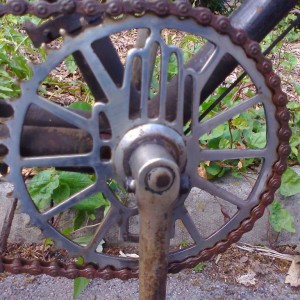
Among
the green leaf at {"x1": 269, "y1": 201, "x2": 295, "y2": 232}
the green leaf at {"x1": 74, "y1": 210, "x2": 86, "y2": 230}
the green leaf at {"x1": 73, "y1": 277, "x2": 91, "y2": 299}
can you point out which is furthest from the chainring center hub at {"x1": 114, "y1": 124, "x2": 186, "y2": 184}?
the green leaf at {"x1": 269, "y1": 201, "x2": 295, "y2": 232}

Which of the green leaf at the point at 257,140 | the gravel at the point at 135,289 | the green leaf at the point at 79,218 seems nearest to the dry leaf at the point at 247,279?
the gravel at the point at 135,289

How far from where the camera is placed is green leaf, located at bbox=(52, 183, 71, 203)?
2004mm

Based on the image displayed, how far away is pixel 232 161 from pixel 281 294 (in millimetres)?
523

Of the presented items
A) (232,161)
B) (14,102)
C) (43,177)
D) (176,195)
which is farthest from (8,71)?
(176,195)

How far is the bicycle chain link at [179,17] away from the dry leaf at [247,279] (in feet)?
1.77

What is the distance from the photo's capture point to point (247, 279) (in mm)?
2080

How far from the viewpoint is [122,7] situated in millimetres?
1285

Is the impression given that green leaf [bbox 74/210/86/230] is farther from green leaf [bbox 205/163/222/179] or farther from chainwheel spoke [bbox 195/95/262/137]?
chainwheel spoke [bbox 195/95/262/137]

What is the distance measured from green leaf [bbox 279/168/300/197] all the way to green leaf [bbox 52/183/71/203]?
79 cm

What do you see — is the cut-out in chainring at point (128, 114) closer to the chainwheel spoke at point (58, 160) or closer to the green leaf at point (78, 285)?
the chainwheel spoke at point (58, 160)

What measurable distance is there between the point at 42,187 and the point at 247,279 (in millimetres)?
817

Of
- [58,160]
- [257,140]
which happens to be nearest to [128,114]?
[58,160]

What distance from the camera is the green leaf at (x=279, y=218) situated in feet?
6.92

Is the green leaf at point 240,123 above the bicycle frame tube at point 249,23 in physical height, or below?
above
